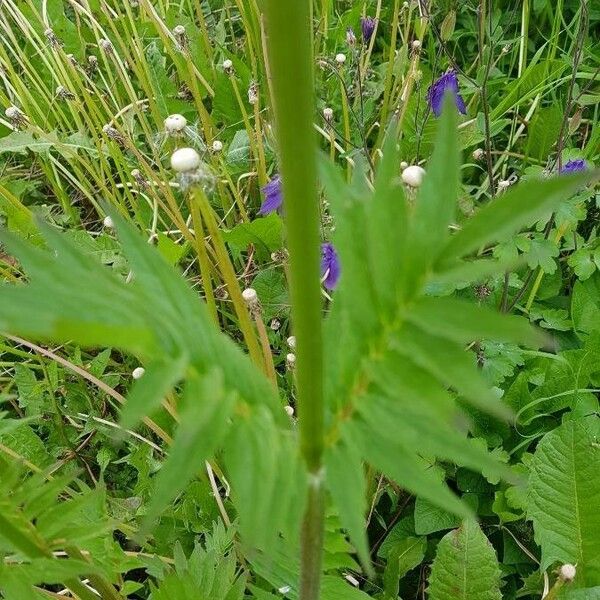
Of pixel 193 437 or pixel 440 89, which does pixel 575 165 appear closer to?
pixel 440 89

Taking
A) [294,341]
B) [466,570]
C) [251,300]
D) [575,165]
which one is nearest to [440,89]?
[575,165]

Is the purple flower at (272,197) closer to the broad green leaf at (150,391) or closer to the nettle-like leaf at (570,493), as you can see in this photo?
the nettle-like leaf at (570,493)

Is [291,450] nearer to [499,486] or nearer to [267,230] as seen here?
[499,486]

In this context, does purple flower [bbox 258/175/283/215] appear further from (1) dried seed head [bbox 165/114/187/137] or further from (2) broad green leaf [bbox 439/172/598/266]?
(2) broad green leaf [bbox 439/172/598/266]

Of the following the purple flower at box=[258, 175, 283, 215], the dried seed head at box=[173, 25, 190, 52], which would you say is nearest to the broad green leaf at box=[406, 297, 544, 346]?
the purple flower at box=[258, 175, 283, 215]

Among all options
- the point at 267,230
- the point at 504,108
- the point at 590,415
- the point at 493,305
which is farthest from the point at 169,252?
the point at 504,108
